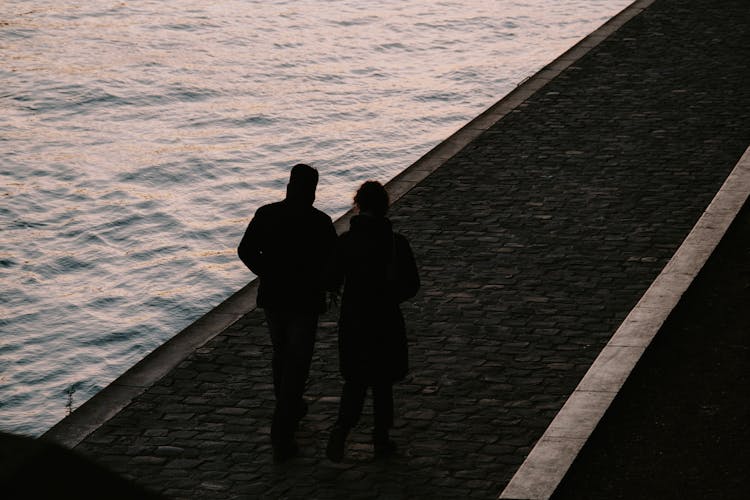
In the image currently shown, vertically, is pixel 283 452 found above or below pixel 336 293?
below

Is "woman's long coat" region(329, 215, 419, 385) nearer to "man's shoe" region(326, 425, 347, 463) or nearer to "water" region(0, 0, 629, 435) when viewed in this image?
"man's shoe" region(326, 425, 347, 463)

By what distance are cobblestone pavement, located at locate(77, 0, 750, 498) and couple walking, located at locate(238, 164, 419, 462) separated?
1.13ft

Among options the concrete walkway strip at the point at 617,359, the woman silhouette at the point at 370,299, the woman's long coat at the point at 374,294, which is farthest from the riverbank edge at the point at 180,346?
the concrete walkway strip at the point at 617,359

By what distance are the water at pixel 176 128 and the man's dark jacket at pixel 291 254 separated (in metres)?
3.49

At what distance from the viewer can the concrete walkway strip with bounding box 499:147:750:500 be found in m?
7.44

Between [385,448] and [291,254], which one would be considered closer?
[291,254]

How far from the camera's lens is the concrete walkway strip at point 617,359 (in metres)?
7.44

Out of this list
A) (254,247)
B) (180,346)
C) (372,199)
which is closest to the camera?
(372,199)

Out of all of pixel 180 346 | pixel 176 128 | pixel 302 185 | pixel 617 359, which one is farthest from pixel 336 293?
pixel 176 128

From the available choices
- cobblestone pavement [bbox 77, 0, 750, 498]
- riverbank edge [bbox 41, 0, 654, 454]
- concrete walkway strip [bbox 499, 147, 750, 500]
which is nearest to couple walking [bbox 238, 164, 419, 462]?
cobblestone pavement [bbox 77, 0, 750, 498]

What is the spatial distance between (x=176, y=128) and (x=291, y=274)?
36.3ft

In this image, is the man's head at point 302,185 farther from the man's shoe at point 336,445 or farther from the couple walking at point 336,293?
the man's shoe at point 336,445

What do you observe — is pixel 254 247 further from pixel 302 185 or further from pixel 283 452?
pixel 283 452

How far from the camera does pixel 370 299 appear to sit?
763 centimetres
